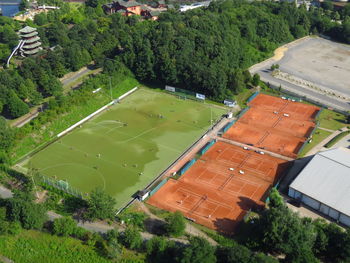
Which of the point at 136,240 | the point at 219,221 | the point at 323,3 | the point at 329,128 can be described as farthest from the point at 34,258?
the point at 323,3

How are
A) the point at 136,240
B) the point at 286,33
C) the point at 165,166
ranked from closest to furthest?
1. the point at 136,240
2. the point at 165,166
3. the point at 286,33

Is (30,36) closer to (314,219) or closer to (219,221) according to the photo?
(219,221)

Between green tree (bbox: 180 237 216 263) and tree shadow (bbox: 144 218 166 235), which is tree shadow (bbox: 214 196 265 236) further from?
green tree (bbox: 180 237 216 263)

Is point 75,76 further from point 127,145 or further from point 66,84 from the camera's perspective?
point 127,145

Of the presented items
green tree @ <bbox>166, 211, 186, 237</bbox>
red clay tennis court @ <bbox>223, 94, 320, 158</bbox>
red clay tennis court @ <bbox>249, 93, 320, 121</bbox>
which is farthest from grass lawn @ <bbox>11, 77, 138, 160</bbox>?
green tree @ <bbox>166, 211, 186, 237</bbox>

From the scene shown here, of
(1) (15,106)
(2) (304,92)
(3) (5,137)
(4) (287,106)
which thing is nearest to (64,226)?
(3) (5,137)
